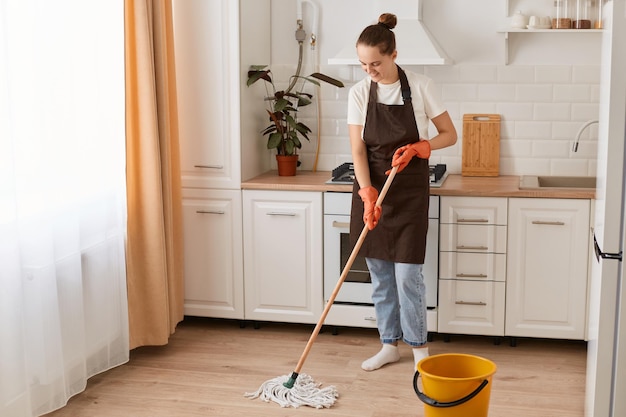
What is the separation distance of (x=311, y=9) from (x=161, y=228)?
1579mm

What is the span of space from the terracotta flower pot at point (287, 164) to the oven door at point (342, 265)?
1.48 feet

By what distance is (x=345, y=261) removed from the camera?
170 inches

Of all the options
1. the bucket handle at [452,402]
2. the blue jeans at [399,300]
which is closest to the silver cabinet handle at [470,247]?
the blue jeans at [399,300]

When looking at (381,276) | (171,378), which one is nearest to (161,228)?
(171,378)

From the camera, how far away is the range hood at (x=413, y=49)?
4219 millimetres

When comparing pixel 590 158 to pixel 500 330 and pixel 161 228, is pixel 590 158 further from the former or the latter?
pixel 161 228

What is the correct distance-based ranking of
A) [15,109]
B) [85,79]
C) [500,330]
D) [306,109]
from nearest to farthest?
1. [15,109]
2. [85,79]
3. [500,330]
4. [306,109]

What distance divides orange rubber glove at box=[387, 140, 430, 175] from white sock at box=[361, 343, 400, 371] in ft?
2.92

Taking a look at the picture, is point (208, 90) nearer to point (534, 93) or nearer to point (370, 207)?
point (370, 207)

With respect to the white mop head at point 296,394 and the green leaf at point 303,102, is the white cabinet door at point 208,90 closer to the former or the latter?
the green leaf at point 303,102

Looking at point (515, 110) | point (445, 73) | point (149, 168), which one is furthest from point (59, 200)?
point (515, 110)

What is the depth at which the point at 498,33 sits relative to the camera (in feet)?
14.9

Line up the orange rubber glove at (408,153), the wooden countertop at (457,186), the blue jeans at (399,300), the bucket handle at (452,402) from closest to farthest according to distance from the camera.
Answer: the bucket handle at (452,402), the orange rubber glove at (408,153), the blue jeans at (399,300), the wooden countertop at (457,186)

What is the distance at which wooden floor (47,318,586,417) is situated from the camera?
351 cm
